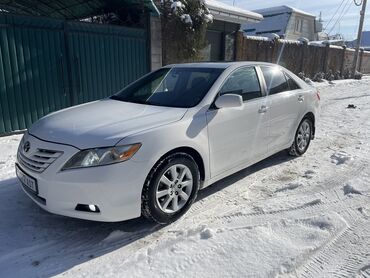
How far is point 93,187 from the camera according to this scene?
9.05 ft

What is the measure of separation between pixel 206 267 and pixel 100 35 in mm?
6397

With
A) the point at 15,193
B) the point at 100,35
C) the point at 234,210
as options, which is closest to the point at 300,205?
the point at 234,210

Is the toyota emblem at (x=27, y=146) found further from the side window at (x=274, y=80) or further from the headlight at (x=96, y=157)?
the side window at (x=274, y=80)

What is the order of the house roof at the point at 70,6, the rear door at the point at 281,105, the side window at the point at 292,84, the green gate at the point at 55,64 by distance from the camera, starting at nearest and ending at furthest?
the rear door at the point at 281,105 < the side window at the point at 292,84 < the green gate at the point at 55,64 < the house roof at the point at 70,6

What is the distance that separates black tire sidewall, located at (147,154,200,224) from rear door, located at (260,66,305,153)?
1.57 m

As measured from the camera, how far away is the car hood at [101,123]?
288 centimetres

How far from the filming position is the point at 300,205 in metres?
3.67

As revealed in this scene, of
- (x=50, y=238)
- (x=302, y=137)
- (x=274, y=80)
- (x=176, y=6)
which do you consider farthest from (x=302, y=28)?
(x=50, y=238)

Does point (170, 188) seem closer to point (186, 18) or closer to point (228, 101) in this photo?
point (228, 101)

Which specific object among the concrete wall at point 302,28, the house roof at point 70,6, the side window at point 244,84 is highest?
the concrete wall at point 302,28

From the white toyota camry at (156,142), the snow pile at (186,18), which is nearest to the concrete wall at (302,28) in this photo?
the snow pile at (186,18)

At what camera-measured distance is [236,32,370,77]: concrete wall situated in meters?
14.4

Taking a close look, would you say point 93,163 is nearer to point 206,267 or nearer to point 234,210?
point 206,267

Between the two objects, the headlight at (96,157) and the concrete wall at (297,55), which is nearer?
the headlight at (96,157)
